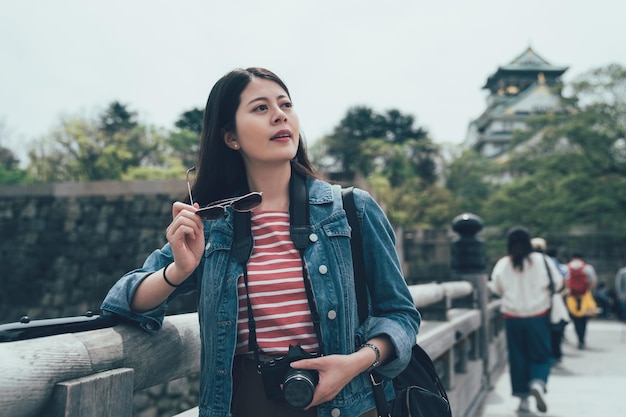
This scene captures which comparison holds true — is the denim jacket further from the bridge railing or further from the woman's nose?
the woman's nose

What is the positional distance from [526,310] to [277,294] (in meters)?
5.03

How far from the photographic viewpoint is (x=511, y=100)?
6456 cm

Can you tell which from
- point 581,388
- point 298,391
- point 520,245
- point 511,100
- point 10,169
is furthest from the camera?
point 511,100

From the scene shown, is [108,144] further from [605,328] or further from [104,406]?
[104,406]

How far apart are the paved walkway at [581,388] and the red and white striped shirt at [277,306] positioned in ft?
15.6

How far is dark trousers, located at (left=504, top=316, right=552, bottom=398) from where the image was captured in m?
6.10

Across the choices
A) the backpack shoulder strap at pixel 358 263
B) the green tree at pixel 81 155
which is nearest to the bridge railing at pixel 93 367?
the backpack shoulder strap at pixel 358 263

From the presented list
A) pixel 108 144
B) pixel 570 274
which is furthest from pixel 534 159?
pixel 108 144

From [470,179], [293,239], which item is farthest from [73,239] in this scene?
[470,179]

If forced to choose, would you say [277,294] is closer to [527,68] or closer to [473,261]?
[473,261]

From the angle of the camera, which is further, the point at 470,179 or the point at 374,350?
the point at 470,179

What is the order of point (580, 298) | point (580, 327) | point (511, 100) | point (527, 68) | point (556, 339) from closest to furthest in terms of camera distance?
point (556, 339)
point (580, 327)
point (580, 298)
point (511, 100)
point (527, 68)

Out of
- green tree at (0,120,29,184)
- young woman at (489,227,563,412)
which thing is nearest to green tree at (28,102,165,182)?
green tree at (0,120,29,184)

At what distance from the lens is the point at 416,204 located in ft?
128
